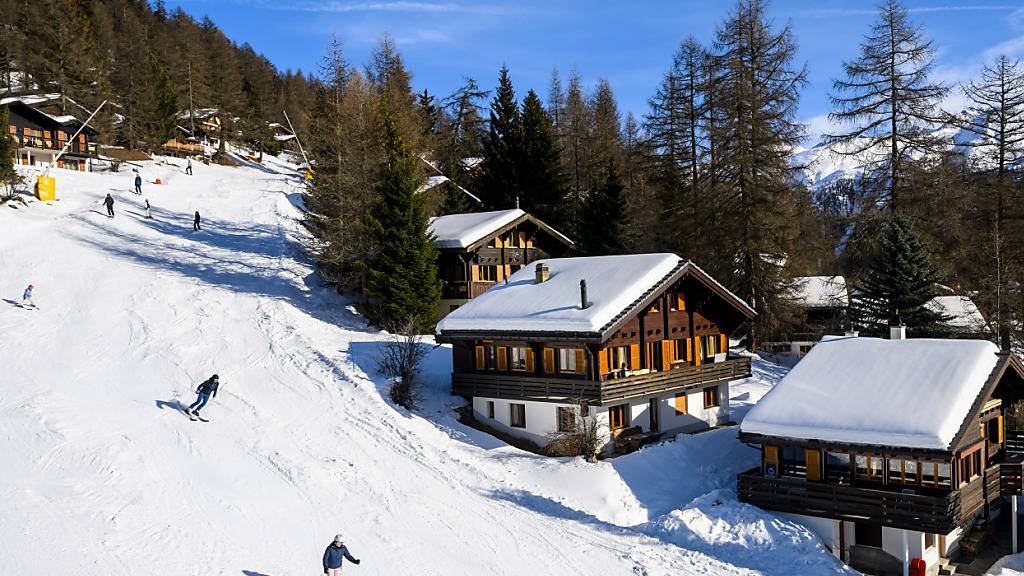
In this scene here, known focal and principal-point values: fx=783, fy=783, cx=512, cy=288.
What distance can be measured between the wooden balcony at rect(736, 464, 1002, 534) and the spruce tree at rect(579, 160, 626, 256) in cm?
2550

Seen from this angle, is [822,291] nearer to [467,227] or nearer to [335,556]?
[467,227]

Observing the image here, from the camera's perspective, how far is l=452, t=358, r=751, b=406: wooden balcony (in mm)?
25375

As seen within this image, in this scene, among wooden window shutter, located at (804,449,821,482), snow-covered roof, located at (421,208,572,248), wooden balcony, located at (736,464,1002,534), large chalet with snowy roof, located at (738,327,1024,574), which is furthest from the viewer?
snow-covered roof, located at (421,208,572,248)

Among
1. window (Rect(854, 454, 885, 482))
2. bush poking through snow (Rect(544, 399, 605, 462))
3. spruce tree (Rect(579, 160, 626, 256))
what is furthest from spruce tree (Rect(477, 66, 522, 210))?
window (Rect(854, 454, 885, 482))

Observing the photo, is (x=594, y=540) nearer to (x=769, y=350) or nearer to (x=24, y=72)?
(x=769, y=350)

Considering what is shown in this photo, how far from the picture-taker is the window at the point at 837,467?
19992 mm

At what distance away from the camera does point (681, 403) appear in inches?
1143

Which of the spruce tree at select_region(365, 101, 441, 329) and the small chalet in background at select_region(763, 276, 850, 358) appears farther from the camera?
the small chalet in background at select_region(763, 276, 850, 358)

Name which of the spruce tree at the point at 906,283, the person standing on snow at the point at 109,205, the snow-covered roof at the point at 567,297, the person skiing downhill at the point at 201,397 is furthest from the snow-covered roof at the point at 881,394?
the person standing on snow at the point at 109,205

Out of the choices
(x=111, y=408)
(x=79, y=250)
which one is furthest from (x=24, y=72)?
(x=111, y=408)

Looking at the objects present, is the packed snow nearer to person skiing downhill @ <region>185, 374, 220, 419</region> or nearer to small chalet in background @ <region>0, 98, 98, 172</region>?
person skiing downhill @ <region>185, 374, 220, 419</region>

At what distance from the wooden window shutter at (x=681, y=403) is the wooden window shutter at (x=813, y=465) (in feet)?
28.3

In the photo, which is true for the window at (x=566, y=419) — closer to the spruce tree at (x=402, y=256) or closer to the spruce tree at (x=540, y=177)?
the spruce tree at (x=402, y=256)

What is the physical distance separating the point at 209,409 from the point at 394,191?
14.1 metres
